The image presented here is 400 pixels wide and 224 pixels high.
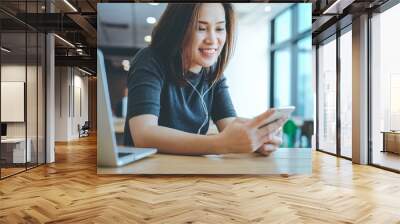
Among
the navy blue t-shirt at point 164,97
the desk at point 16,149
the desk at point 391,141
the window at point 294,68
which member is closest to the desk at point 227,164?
the window at point 294,68

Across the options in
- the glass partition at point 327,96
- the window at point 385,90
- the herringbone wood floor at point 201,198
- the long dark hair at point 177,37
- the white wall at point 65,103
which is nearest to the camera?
the herringbone wood floor at point 201,198

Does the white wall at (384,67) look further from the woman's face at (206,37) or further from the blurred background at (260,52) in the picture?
the woman's face at (206,37)

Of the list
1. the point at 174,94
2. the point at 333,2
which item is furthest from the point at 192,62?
the point at 333,2

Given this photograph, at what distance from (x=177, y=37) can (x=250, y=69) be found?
4.33 ft

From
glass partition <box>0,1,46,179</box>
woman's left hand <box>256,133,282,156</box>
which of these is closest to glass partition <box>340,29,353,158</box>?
woman's left hand <box>256,133,282,156</box>

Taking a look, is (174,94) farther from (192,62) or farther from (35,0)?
(35,0)

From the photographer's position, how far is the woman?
6.21 m

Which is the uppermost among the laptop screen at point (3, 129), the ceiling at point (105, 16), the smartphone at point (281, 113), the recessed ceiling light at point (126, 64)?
the ceiling at point (105, 16)

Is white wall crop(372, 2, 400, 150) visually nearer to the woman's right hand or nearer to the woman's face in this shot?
the woman's right hand

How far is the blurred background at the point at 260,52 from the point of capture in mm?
6285

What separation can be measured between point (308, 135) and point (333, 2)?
7.56ft

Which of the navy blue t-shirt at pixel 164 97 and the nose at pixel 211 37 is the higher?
the nose at pixel 211 37

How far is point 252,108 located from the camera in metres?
6.34

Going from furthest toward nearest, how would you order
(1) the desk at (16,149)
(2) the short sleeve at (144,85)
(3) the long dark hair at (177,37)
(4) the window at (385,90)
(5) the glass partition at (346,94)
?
(5) the glass partition at (346,94), (4) the window at (385,90), (1) the desk at (16,149), (3) the long dark hair at (177,37), (2) the short sleeve at (144,85)
